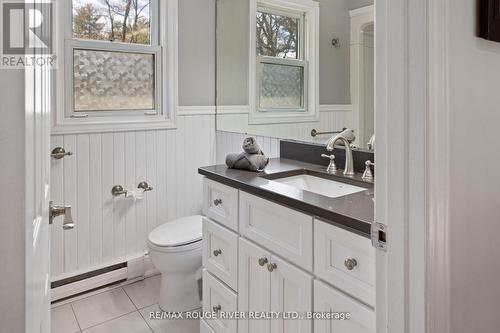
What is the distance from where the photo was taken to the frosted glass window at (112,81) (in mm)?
2383

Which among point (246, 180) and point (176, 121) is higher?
point (176, 121)

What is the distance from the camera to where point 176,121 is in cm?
274

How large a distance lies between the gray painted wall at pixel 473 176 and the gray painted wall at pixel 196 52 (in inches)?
86.3

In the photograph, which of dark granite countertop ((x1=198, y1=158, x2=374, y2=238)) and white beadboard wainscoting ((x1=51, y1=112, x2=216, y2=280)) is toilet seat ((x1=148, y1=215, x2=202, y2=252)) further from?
dark granite countertop ((x1=198, y1=158, x2=374, y2=238))

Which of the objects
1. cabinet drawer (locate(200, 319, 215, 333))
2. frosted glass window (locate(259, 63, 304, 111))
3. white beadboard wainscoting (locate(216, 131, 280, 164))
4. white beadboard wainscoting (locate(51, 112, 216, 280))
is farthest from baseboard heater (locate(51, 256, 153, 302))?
frosted glass window (locate(259, 63, 304, 111))

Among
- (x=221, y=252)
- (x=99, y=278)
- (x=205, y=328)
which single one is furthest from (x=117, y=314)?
(x=221, y=252)

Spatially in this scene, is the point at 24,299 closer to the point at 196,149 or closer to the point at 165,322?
the point at 165,322

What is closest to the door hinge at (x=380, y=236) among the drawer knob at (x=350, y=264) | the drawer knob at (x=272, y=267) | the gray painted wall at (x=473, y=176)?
the gray painted wall at (x=473, y=176)

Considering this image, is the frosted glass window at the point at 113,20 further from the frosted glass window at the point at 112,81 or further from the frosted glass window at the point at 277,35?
the frosted glass window at the point at 277,35

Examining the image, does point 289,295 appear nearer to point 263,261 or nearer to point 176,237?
point 263,261

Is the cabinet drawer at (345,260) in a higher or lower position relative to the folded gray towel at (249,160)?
lower

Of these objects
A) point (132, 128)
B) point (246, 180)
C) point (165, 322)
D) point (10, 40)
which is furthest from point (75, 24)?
point (10, 40)

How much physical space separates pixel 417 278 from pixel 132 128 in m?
2.18

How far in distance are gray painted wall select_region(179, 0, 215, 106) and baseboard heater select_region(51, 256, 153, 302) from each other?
1.26 metres
